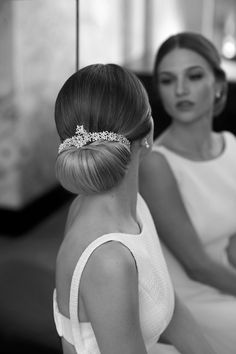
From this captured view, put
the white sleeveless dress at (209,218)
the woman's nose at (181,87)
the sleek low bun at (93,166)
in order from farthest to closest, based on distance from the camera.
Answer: the woman's nose at (181,87), the white sleeveless dress at (209,218), the sleek low bun at (93,166)

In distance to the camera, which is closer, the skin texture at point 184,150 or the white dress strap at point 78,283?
the white dress strap at point 78,283

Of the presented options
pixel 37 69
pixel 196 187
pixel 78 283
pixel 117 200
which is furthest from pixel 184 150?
pixel 37 69

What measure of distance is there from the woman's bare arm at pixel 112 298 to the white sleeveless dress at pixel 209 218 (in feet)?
1.80

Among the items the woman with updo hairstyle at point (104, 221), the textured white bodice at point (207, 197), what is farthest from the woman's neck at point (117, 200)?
the textured white bodice at point (207, 197)

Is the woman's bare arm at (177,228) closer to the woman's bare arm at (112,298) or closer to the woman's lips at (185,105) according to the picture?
the woman's lips at (185,105)

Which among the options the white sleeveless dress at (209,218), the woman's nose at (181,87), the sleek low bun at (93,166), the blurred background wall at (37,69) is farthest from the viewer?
the blurred background wall at (37,69)

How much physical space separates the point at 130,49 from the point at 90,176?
3.00 m

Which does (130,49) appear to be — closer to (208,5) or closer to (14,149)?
(208,5)

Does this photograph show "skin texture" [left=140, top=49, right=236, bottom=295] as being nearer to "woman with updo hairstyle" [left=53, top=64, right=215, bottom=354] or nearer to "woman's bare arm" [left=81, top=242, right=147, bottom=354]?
"woman with updo hairstyle" [left=53, top=64, right=215, bottom=354]

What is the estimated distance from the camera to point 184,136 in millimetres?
1726

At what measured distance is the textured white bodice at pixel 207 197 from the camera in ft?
5.46

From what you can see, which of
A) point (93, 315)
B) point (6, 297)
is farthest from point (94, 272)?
point (6, 297)

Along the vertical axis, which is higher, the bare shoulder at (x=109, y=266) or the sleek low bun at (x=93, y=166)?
the sleek low bun at (x=93, y=166)

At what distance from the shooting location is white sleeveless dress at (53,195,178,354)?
Answer: 0.98 metres
